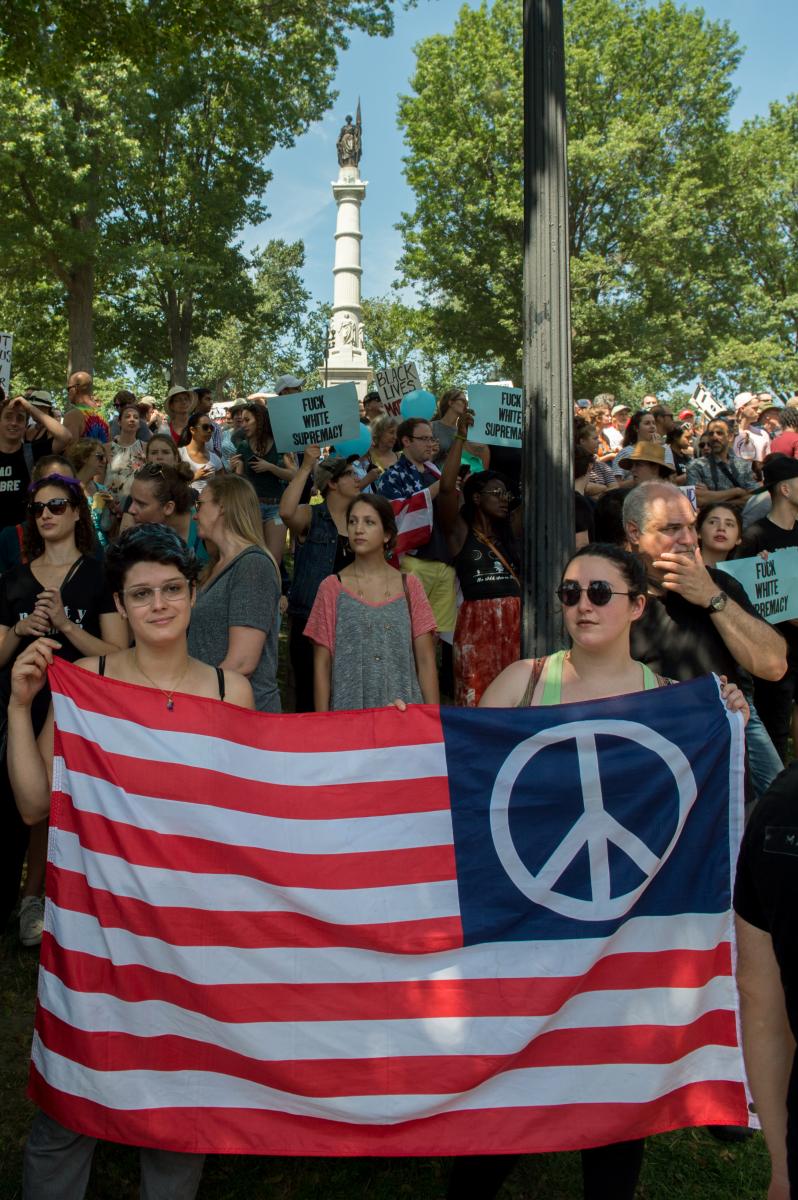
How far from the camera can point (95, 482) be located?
7328 millimetres

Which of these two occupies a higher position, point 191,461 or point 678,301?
point 678,301

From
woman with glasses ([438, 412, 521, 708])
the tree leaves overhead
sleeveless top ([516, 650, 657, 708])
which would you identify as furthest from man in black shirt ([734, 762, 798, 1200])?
the tree leaves overhead

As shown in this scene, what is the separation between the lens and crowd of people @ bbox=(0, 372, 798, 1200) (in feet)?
10.2

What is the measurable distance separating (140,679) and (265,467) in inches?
179

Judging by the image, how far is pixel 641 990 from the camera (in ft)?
9.25

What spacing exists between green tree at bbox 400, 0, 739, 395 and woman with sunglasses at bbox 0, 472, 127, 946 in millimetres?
27596

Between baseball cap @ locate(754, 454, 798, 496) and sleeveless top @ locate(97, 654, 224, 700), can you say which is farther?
baseball cap @ locate(754, 454, 798, 496)

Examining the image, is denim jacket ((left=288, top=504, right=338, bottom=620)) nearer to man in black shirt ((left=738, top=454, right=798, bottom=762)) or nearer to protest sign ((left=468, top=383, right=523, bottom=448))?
protest sign ((left=468, top=383, right=523, bottom=448))

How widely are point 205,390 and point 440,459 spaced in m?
3.48

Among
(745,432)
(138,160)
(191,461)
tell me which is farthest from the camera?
(138,160)

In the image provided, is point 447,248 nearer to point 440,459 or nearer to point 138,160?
point 138,160

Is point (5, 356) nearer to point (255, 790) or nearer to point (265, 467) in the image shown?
point (265, 467)

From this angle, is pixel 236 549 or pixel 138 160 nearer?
pixel 236 549

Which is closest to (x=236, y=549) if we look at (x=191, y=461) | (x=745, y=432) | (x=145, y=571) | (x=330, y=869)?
(x=145, y=571)
